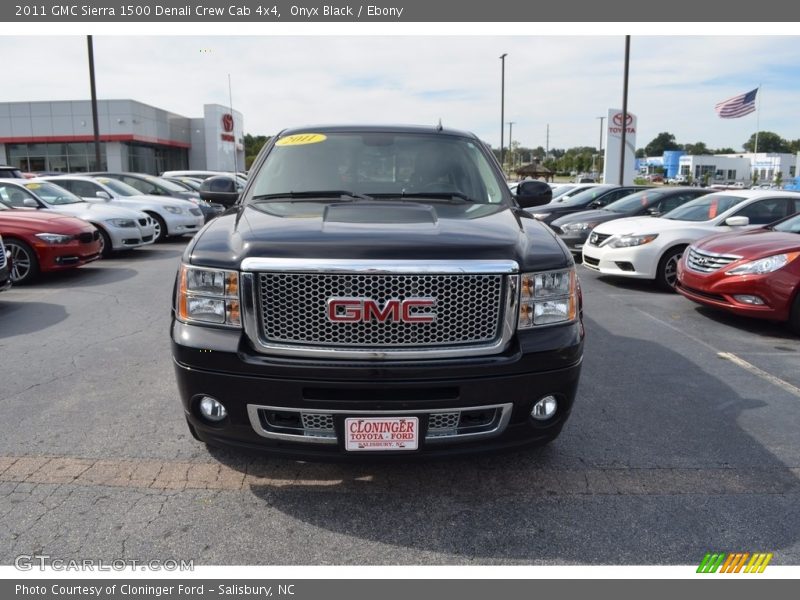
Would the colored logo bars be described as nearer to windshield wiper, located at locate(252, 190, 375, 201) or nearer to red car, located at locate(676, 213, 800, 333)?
windshield wiper, located at locate(252, 190, 375, 201)

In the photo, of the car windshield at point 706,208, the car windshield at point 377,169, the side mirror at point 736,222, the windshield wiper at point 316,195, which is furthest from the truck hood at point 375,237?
the car windshield at point 706,208

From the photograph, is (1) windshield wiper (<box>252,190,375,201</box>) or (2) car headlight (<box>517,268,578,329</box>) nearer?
(2) car headlight (<box>517,268,578,329</box>)

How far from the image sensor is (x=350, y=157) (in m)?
4.38

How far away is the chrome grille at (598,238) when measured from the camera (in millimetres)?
10094

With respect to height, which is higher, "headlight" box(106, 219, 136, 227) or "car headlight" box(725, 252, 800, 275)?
"headlight" box(106, 219, 136, 227)

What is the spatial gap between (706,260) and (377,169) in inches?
187

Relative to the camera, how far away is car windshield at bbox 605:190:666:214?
12.1 m

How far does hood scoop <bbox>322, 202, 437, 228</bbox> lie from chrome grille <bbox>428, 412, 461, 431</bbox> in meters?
0.97

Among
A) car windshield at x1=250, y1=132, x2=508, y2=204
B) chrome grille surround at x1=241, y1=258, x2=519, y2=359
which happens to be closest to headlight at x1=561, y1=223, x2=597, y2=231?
car windshield at x1=250, y1=132, x2=508, y2=204

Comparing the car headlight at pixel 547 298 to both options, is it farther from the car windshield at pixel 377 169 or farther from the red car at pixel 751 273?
the red car at pixel 751 273

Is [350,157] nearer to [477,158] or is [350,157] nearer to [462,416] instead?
[477,158]

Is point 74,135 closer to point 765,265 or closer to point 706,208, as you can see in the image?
point 706,208

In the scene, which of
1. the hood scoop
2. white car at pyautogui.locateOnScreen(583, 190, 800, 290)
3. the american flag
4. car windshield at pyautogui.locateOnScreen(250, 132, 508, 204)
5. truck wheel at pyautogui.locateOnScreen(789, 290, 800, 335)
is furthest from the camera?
the american flag

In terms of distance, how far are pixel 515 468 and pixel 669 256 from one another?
670 cm
